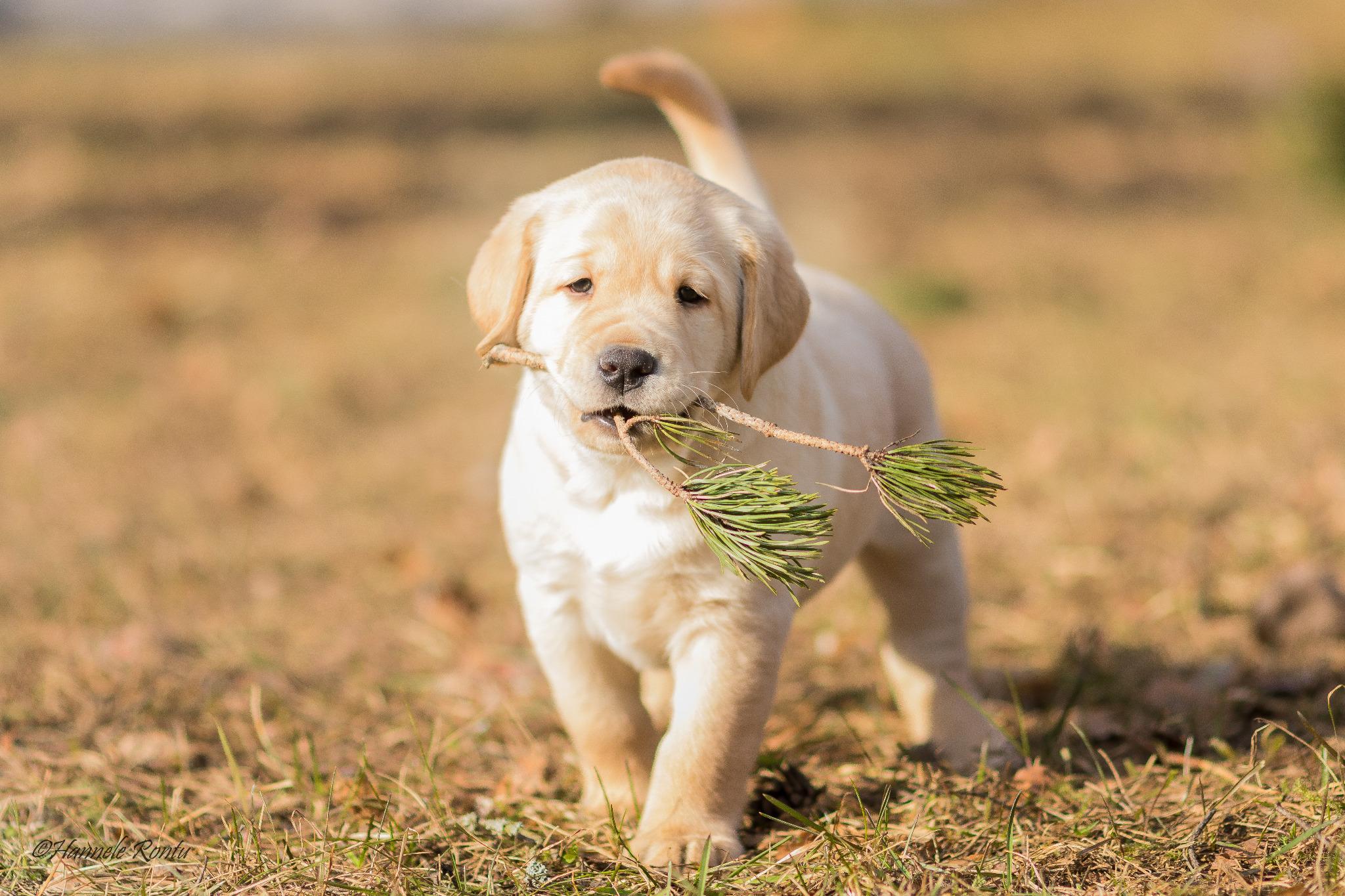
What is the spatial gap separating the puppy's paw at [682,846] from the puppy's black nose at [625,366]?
93 cm

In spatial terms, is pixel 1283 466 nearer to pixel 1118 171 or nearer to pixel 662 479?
pixel 662 479

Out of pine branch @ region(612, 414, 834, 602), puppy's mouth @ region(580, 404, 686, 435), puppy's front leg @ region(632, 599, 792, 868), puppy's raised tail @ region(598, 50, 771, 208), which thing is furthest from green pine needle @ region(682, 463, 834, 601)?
puppy's raised tail @ region(598, 50, 771, 208)

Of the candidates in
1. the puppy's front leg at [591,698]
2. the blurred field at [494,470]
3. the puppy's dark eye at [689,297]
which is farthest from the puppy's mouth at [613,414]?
the blurred field at [494,470]

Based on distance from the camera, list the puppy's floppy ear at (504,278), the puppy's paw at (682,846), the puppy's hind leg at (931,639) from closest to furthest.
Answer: the puppy's paw at (682,846)
the puppy's floppy ear at (504,278)
the puppy's hind leg at (931,639)

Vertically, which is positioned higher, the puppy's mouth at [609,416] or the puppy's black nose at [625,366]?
the puppy's black nose at [625,366]

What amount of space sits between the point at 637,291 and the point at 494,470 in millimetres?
3884

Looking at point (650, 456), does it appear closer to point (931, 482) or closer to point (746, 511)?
point (746, 511)

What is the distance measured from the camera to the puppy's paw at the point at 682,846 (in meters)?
2.49

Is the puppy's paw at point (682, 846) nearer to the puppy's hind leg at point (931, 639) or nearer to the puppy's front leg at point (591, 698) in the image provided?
the puppy's front leg at point (591, 698)

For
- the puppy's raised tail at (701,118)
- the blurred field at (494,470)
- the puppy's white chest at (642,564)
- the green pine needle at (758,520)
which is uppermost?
→ the puppy's raised tail at (701,118)

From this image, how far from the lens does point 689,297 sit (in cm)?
255

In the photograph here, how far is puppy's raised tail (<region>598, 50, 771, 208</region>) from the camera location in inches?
132

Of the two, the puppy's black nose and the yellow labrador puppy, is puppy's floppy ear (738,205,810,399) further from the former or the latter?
the puppy's black nose

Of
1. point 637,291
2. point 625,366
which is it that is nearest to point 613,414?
point 625,366
